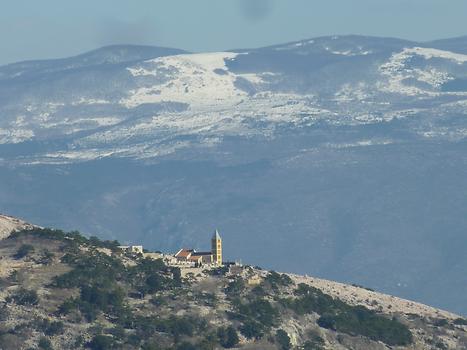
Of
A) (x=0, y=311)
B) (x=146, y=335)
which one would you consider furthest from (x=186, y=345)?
(x=0, y=311)

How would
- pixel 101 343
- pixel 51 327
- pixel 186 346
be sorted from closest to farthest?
pixel 101 343
pixel 186 346
pixel 51 327

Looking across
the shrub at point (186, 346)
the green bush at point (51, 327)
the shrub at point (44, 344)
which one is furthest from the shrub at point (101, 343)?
the shrub at point (186, 346)

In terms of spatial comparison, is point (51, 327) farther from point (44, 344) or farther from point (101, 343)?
point (101, 343)

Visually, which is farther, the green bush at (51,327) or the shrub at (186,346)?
the green bush at (51,327)

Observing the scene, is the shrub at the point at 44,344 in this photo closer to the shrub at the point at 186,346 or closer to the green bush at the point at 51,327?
the green bush at the point at 51,327

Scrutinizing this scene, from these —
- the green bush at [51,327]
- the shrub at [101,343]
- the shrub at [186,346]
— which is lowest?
the shrub at [186,346]

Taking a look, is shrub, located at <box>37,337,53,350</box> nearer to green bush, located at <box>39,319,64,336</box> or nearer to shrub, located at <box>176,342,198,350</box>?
green bush, located at <box>39,319,64,336</box>

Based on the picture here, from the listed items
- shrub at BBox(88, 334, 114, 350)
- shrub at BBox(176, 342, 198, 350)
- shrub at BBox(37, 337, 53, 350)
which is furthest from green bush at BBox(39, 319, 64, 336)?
shrub at BBox(176, 342, 198, 350)

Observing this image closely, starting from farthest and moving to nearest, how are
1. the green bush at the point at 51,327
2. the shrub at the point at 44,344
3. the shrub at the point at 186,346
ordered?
the green bush at the point at 51,327 → the shrub at the point at 186,346 → the shrub at the point at 44,344

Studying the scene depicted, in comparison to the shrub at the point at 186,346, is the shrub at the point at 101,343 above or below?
above

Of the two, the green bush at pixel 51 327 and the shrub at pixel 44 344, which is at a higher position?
the green bush at pixel 51 327

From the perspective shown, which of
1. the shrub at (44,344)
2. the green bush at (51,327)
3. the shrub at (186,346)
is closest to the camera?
the shrub at (44,344)

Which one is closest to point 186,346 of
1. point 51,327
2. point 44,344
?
point 51,327

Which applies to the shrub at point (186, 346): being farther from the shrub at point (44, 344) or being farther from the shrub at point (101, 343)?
the shrub at point (44, 344)
